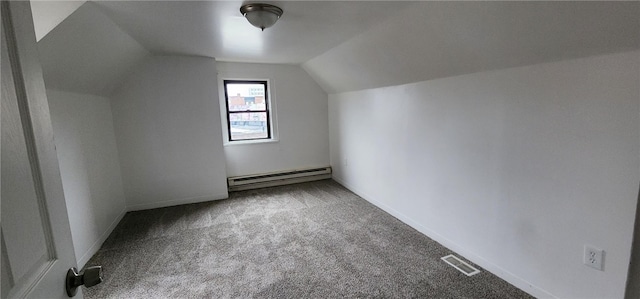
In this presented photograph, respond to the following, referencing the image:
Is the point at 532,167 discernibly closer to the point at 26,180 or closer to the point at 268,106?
the point at 26,180

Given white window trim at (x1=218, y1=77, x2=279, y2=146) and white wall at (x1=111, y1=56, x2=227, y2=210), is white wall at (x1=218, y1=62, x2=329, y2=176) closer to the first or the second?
white window trim at (x1=218, y1=77, x2=279, y2=146)

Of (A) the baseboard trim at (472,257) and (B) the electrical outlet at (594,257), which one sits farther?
(A) the baseboard trim at (472,257)

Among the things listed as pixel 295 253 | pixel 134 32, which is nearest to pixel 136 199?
pixel 134 32

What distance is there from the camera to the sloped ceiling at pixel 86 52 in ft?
5.95

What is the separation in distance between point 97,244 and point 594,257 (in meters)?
3.77

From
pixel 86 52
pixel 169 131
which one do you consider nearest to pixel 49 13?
pixel 86 52

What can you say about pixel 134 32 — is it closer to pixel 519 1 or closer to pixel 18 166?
pixel 18 166

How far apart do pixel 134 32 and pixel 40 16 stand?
96 centimetres

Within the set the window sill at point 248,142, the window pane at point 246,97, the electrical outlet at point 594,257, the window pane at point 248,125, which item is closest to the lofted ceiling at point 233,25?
the window pane at point 246,97

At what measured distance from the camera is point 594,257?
5.12 ft

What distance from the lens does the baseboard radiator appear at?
4.35 meters

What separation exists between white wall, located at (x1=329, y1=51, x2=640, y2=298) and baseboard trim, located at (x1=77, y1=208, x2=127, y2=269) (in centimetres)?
302

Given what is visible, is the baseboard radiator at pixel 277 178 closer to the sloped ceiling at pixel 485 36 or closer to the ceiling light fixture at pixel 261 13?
the sloped ceiling at pixel 485 36

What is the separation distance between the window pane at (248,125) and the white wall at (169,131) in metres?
0.62
